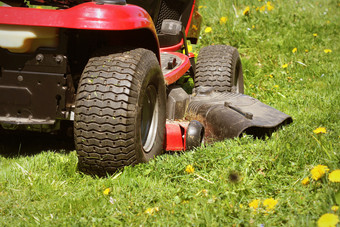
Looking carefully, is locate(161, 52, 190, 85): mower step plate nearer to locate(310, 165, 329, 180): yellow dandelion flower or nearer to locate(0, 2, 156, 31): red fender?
locate(0, 2, 156, 31): red fender

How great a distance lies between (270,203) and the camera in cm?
184

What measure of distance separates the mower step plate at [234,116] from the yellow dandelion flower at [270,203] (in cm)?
81

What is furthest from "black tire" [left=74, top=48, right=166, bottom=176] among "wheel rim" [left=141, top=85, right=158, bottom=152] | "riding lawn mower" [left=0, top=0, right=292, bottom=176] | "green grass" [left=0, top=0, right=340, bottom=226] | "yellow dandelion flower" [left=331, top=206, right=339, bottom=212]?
"yellow dandelion flower" [left=331, top=206, right=339, bottom=212]

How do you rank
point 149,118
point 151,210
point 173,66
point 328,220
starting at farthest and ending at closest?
point 173,66, point 149,118, point 151,210, point 328,220

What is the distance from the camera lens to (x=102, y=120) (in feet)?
7.01

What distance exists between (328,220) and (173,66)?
211cm

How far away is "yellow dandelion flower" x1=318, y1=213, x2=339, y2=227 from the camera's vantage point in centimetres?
154

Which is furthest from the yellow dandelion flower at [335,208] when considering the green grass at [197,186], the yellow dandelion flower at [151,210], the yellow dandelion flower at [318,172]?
the yellow dandelion flower at [151,210]

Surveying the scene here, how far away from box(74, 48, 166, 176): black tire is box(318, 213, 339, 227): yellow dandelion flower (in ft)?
3.29

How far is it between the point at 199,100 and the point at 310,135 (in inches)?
40.0

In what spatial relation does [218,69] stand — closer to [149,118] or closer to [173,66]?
[173,66]

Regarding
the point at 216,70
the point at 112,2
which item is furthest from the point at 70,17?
the point at 216,70

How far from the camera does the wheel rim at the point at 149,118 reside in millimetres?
2592

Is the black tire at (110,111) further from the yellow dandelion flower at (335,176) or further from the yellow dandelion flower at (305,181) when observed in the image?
the yellow dandelion flower at (335,176)
